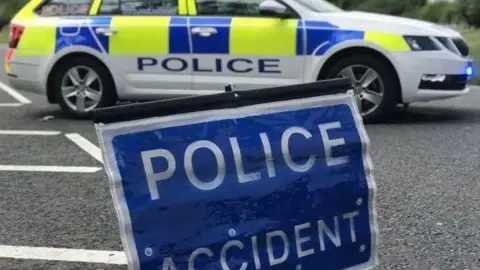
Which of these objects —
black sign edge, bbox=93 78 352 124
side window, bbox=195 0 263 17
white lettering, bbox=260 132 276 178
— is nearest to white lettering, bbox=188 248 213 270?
white lettering, bbox=260 132 276 178

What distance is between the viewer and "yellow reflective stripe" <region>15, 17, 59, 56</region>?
828 centimetres

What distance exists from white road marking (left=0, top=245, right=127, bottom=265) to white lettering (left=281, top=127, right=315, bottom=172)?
149cm

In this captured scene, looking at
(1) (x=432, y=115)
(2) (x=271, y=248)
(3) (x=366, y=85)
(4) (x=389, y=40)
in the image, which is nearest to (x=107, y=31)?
(3) (x=366, y=85)

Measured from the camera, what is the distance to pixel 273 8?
7.50m

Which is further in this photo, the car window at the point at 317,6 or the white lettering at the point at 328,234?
the car window at the point at 317,6

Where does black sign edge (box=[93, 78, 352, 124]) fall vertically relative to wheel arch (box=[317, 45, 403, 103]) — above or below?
above

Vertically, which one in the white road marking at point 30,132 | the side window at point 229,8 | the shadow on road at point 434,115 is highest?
the side window at point 229,8

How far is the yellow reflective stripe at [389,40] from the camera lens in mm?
7465

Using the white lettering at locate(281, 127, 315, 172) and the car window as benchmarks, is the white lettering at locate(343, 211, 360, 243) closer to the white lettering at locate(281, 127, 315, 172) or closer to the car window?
→ the white lettering at locate(281, 127, 315, 172)

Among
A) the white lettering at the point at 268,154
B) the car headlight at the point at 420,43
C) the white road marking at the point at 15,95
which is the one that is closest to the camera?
the white lettering at the point at 268,154

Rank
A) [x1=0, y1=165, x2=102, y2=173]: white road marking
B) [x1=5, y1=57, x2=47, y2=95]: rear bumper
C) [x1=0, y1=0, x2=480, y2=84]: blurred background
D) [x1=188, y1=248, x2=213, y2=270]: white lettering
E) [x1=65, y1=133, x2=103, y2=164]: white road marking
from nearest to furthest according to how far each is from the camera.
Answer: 1. [x1=188, y1=248, x2=213, y2=270]: white lettering
2. [x1=0, y1=165, x2=102, y2=173]: white road marking
3. [x1=65, y1=133, x2=103, y2=164]: white road marking
4. [x1=5, y1=57, x2=47, y2=95]: rear bumper
5. [x1=0, y1=0, x2=480, y2=84]: blurred background

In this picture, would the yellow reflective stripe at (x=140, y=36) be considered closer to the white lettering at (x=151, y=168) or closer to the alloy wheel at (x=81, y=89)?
the alloy wheel at (x=81, y=89)

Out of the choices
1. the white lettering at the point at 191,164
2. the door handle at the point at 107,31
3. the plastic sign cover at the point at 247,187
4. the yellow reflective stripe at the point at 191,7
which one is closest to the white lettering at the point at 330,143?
the plastic sign cover at the point at 247,187

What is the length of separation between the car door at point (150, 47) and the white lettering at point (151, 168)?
214 inches
